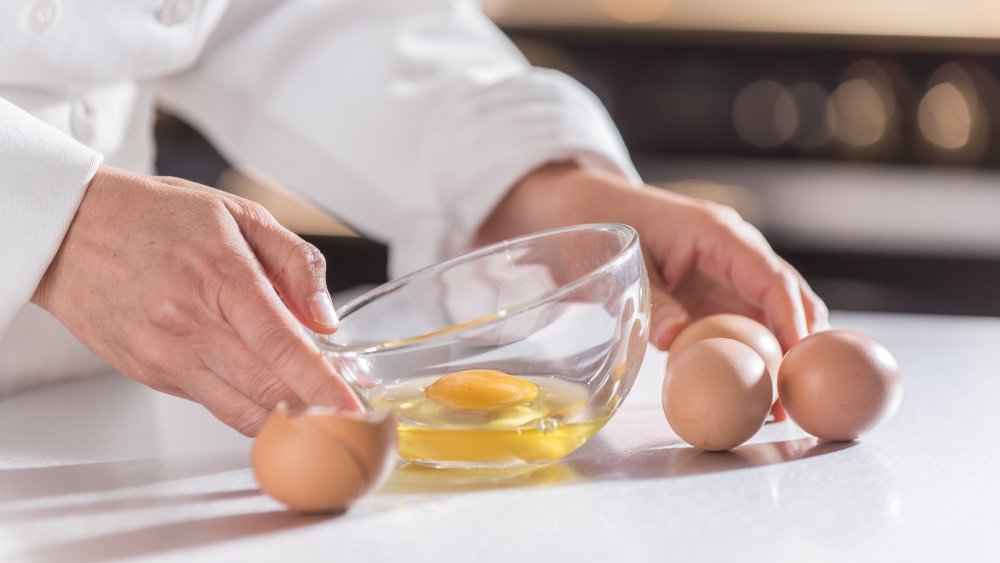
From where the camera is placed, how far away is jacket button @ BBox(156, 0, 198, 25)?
35.3 inches

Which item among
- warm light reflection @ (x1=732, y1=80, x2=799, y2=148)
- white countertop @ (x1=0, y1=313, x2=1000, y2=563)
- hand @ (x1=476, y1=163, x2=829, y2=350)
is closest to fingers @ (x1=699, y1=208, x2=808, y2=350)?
hand @ (x1=476, y1=163, x2=829, y2=350)

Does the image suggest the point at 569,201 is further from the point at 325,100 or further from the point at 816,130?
the point at 816,130

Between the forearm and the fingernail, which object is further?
the forearm

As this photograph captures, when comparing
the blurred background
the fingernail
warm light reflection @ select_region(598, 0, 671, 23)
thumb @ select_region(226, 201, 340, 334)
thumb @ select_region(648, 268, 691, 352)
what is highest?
thumb @ select_region(226, 201, 340, 334)

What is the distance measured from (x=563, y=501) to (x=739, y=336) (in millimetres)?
234

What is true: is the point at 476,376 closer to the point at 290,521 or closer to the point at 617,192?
the point at 290,521

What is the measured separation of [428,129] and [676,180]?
1.71 metres

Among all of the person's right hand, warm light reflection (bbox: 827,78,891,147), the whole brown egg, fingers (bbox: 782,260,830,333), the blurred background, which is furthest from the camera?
warm light reflection (bbox: 827,78,891,147)

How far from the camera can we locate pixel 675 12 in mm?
2875

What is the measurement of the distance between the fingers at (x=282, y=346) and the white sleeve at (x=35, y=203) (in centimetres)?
13

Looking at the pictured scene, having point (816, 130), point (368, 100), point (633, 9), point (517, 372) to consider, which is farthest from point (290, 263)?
point (633, 9)

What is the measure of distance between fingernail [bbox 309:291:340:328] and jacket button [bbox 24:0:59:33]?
1.13ft

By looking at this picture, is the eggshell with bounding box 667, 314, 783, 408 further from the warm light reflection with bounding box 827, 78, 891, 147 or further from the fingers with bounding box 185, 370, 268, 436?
the warm light reflection with bounding box 827, 78, 891, 147

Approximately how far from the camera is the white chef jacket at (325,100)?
0.88 m
